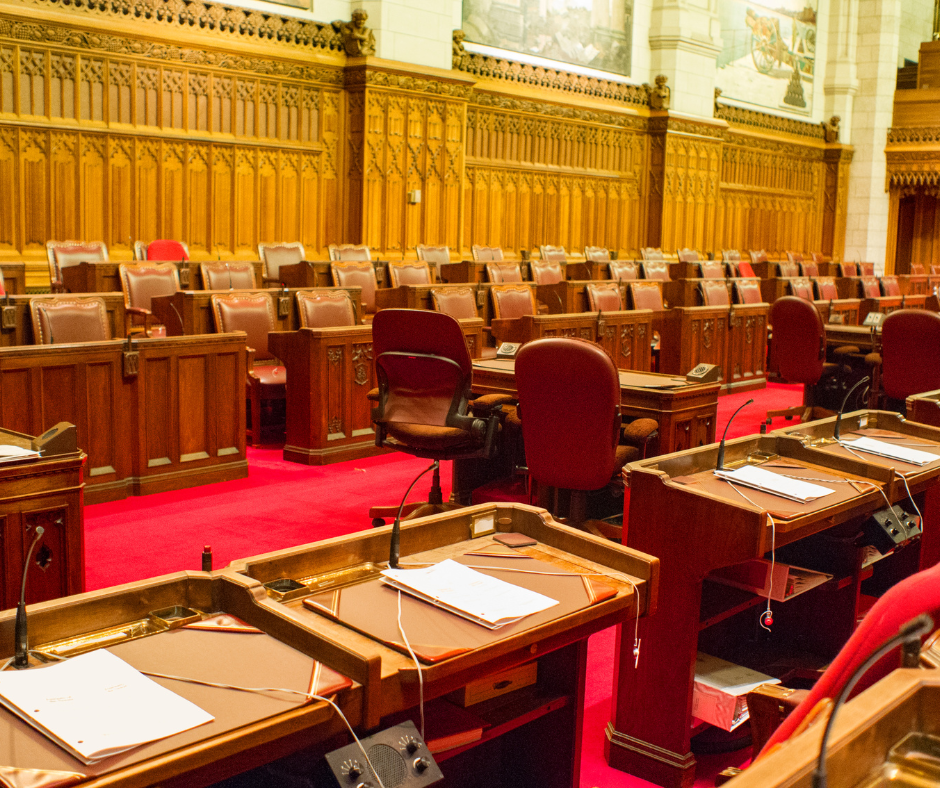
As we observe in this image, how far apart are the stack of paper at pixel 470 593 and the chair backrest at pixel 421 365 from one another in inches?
95.6

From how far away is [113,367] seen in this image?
5.22 m

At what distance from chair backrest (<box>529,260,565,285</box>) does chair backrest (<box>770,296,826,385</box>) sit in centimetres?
295

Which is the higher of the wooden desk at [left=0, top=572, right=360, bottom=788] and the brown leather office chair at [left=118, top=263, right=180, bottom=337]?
the brown leather office chair at [left=118, top=263, right=180, bottom=337]

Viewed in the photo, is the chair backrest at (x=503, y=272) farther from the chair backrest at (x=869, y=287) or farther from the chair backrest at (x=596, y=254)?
the chair backrest at (x=869, y=287)

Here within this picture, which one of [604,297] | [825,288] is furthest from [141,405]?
[825,288]

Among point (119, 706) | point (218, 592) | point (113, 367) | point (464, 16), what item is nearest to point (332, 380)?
point (113, 367)

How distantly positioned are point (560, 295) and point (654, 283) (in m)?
1.01

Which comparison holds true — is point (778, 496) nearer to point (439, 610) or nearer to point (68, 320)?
point (439, 610)

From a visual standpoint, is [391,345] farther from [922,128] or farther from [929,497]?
[922,128]

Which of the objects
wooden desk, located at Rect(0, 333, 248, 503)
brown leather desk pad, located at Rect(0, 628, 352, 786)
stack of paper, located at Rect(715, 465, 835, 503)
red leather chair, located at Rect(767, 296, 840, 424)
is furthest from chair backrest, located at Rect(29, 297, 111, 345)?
red leather chair, located at Rect(767, 296, 840, 424)

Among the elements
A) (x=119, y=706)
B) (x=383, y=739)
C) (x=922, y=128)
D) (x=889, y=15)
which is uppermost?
(x=889, y=15)

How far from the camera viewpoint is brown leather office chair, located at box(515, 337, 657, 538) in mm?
4102

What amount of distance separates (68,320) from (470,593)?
406 cm

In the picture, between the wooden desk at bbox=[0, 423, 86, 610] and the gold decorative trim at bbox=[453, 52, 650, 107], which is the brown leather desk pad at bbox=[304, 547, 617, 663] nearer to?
the wooden desk at bbox=[0, 423, 86, 610]
